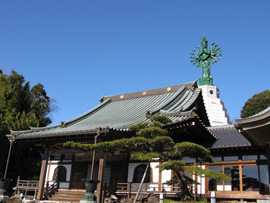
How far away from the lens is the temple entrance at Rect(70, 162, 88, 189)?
58.1ft

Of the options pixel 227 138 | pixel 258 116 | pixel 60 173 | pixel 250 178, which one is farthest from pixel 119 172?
pixel 258 116

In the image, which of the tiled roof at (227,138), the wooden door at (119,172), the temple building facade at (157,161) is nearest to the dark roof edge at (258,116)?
the temple building facade at (157,161)

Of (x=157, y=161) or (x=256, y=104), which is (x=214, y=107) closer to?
(x=256, y=104)

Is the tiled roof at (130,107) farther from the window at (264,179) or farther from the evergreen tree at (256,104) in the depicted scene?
the evergreen tree at (256,104)

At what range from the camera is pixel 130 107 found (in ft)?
68.6

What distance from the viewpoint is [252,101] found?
43.6 meters

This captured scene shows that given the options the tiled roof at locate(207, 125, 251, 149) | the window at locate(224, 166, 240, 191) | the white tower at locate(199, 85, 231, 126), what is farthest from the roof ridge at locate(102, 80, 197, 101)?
the white tower at locate(199, 85, 231, 126)

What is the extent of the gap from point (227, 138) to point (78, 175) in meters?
10.0

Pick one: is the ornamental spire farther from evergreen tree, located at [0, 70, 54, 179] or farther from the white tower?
evergreen tree, located at [0, 70, 54, 179]

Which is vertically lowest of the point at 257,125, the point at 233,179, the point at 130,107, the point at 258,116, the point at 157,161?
the point at 233,179

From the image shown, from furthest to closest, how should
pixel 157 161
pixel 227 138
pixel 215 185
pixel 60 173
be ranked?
pixel 60 173 < pixel 227 138 < pixel 157 161 < pixel 215 185

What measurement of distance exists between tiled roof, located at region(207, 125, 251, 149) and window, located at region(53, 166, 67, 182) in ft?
34.1

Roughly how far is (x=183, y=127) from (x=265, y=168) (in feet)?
14.2

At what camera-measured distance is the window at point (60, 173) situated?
1848cm
